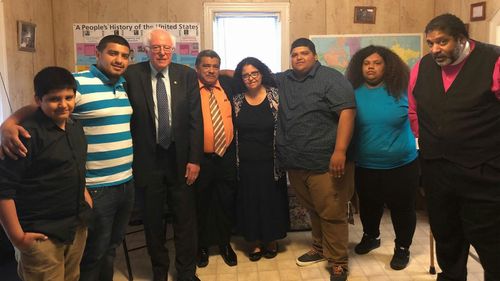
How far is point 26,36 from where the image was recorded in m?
2.91

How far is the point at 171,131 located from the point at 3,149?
2.81ft

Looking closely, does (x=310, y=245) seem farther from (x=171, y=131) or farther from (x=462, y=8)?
(x=462, y=8)

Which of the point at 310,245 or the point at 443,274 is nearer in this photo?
the point at 443,274

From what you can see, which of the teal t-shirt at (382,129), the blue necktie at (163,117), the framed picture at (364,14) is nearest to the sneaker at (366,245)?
the teal t-shirt at (382,129)

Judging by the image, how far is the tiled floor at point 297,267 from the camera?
234 centimetres

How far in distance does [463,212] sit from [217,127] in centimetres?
136

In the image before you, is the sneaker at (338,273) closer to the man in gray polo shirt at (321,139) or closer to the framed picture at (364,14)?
the man in gray polo shirt at (321,139)

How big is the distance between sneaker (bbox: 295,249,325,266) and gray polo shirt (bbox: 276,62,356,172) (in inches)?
26.7

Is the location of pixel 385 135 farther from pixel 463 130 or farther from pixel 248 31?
pixel 248 31

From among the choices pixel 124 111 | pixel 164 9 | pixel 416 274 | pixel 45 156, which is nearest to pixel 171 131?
pixel 124 111

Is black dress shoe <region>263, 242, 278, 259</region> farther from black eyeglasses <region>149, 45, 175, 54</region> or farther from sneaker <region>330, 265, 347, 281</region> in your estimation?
black eyeglasses <region>149, 45, 175, 54</region>

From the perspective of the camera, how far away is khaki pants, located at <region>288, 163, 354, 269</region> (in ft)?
7.20

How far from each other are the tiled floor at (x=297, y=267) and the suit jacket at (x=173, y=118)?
76 cm

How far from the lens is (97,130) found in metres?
1.72
